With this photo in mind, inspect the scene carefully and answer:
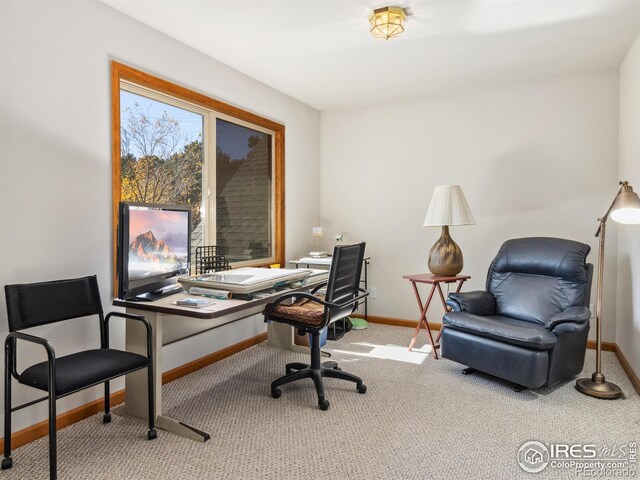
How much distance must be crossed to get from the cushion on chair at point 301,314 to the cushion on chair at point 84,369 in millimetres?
884

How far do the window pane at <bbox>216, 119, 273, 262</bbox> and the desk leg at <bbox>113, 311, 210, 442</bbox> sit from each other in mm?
1400

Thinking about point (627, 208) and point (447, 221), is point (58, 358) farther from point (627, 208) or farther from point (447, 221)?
point (627, 208)

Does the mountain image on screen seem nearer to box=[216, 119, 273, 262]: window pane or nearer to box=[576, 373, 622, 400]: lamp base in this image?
box=[216, 119, 273, 262]: window pane

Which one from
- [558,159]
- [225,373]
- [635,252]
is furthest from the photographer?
[558,159]

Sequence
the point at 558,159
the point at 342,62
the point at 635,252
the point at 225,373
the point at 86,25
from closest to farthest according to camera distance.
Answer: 1. the point at 86,25
2. the point at 635,252
3. the point at 225,373
4. the point at 342,62
5. the point at 558,159

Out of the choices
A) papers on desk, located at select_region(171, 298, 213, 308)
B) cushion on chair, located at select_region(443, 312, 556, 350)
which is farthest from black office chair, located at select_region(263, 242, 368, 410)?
cushion on chair, located at select_region(443, 312, 556, 350)

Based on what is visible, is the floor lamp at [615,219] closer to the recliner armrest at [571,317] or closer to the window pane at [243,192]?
the recliner armrest at [571,317]

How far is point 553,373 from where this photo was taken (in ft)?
9.24

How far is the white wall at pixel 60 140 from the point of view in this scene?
219cm

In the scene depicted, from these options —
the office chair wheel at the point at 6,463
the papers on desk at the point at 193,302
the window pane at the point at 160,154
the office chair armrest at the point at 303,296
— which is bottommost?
the office chair wheel at the point at 6,463

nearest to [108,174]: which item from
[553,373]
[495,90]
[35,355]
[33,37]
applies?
[33,37]

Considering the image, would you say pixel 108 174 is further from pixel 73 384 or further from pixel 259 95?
pixel 259 95

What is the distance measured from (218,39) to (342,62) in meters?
1.01

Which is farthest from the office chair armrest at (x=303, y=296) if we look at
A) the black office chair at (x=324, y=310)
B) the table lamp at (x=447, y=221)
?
the table lamp at (x=447, y=221)
